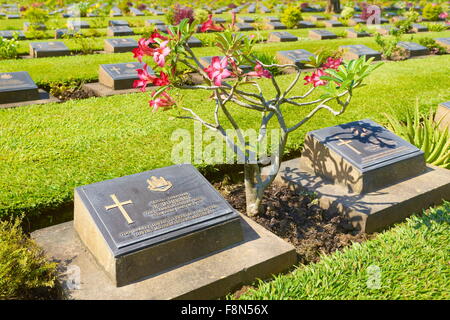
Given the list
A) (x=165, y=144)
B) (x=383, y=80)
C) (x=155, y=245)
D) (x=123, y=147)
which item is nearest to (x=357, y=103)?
(x=383, y=80)

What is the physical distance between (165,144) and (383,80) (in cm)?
559

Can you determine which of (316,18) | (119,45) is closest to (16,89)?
(119,45)

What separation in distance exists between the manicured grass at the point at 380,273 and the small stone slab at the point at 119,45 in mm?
9549

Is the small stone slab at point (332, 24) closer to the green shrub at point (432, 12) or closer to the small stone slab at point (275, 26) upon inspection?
the small stone slab at point (275, 26)

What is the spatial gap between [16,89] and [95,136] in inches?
93.1

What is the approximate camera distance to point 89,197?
125 inches

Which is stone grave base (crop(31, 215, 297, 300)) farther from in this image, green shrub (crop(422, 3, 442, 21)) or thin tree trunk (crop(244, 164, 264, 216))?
green shrub (crop(422, 3, 442, 21))

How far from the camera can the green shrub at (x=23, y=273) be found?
8.82ft

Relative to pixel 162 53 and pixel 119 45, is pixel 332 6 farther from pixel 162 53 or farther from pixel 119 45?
pixel 162 53

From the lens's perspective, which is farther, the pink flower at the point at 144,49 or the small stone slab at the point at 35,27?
the small stone slab at the point at 35,27

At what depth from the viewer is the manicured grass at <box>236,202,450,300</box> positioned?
9.59 feet

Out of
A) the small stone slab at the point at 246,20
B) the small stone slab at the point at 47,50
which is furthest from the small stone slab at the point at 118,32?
the small stone slab at the point at 246,20

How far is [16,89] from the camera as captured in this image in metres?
6.70
